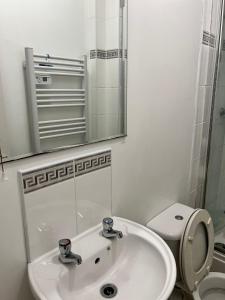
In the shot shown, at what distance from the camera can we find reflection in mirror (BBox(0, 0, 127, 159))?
862mm

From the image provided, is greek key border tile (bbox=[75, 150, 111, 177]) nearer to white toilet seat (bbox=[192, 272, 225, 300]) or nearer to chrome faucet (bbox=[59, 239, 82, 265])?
chrome faucet (bbox=[59, 239, 82, 265])

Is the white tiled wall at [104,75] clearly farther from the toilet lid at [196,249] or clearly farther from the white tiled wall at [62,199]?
the toilet lid at [196,249]

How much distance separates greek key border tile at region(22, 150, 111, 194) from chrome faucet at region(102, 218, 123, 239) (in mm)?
240

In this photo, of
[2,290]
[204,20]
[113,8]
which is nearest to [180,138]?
[204,20]

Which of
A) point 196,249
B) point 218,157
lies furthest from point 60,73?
point 218,157

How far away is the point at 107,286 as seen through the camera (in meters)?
1.04

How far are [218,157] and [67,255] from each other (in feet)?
5.09

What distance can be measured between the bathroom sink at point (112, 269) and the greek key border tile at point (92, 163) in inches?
11.5

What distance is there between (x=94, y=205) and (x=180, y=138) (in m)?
0.78

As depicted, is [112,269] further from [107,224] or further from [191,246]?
[191,246]

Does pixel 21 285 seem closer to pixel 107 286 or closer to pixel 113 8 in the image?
pixel 107 286

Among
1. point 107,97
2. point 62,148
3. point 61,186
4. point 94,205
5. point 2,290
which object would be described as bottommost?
point 2,290

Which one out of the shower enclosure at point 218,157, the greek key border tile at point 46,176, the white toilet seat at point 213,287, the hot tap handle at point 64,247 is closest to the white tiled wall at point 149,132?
the greek key border tile at point 46,176

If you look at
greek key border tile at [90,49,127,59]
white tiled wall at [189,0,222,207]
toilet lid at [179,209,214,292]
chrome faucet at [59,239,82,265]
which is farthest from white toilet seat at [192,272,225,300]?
greek key border tile at [90,49,127,59]
